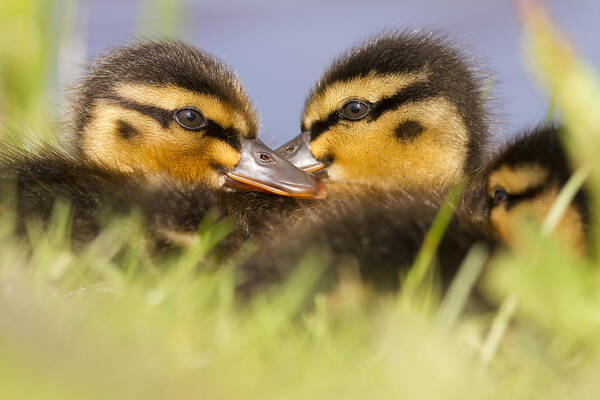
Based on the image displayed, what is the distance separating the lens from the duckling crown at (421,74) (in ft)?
8.46

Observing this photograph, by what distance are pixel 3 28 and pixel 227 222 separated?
1700mm

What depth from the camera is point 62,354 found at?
1142 millimetres

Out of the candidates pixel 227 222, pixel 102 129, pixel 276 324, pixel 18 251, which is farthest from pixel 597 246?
pixel 102 129

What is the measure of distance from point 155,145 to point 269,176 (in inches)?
12.9

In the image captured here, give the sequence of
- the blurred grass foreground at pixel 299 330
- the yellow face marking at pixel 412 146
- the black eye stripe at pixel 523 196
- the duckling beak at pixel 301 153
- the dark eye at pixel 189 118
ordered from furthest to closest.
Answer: the duckling beak at pixel 301 153
the yellow face marking at pixel 412 146
the dark eye at pixel 189 118
the black eye stripe at pixel 523 196
the blurred grass foreground at pixel 299 330

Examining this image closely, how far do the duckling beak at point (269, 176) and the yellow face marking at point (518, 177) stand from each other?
60 cm

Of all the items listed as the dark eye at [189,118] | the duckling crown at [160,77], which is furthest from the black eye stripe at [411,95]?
the dark eye at [189,118]

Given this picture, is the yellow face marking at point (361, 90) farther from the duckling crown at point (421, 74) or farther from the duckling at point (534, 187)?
the duckling at point (534, 187)

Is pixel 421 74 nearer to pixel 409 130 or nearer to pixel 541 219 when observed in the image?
pixel 409 130

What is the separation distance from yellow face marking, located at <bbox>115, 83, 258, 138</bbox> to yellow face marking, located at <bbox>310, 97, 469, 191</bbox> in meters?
0.41

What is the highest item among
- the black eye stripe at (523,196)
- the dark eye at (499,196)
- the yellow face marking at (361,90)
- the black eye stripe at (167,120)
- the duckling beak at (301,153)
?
the black eye stripe at (523,196)

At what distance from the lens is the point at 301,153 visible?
2.75 m

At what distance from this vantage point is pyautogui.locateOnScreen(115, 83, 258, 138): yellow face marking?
7.98ft

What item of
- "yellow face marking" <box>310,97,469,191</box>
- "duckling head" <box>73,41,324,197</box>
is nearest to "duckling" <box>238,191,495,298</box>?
"duckling head" <box>73,41,324,197</box>
